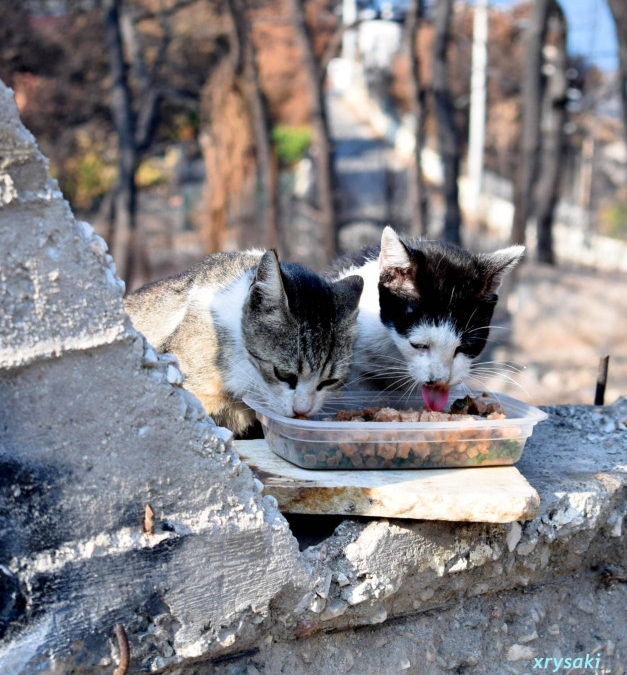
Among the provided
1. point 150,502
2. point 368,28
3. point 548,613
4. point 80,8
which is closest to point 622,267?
point 368,28

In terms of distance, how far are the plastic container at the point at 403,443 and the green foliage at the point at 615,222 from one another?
59.7ft

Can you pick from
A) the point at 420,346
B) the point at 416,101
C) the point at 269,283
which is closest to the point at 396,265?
the point at 420,346

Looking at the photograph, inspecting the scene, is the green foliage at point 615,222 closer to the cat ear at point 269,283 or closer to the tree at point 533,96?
the tree at point 533,96

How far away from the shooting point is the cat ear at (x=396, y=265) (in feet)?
10.4

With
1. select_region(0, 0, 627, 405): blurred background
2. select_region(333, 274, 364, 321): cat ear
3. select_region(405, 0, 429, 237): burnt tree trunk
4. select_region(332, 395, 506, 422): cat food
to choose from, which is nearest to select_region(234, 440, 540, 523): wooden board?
select_region(332, 395, 506, 422): cat food

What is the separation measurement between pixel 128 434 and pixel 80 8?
14.1 meters

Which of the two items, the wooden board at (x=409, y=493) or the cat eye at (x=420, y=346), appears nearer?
the wooden board at (x=409, y=493)

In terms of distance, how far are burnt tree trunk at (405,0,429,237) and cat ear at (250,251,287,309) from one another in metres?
7.32

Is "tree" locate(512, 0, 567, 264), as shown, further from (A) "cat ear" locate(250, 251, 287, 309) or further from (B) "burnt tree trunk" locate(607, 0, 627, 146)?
(A) "cat ear" locate(250, 251, 287, 309)

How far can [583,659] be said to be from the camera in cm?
258

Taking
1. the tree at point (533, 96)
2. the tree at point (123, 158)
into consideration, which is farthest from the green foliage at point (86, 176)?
the tree at point (533, 96)

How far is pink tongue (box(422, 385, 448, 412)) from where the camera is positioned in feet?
9.70

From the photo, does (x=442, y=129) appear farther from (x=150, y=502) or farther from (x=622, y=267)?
(x=150, y=502)

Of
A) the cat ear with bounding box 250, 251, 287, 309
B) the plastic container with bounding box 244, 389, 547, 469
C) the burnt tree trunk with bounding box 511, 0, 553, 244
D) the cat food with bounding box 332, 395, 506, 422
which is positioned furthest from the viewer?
the burnt tree trunk with bounding box 511, 0, 553, 244
